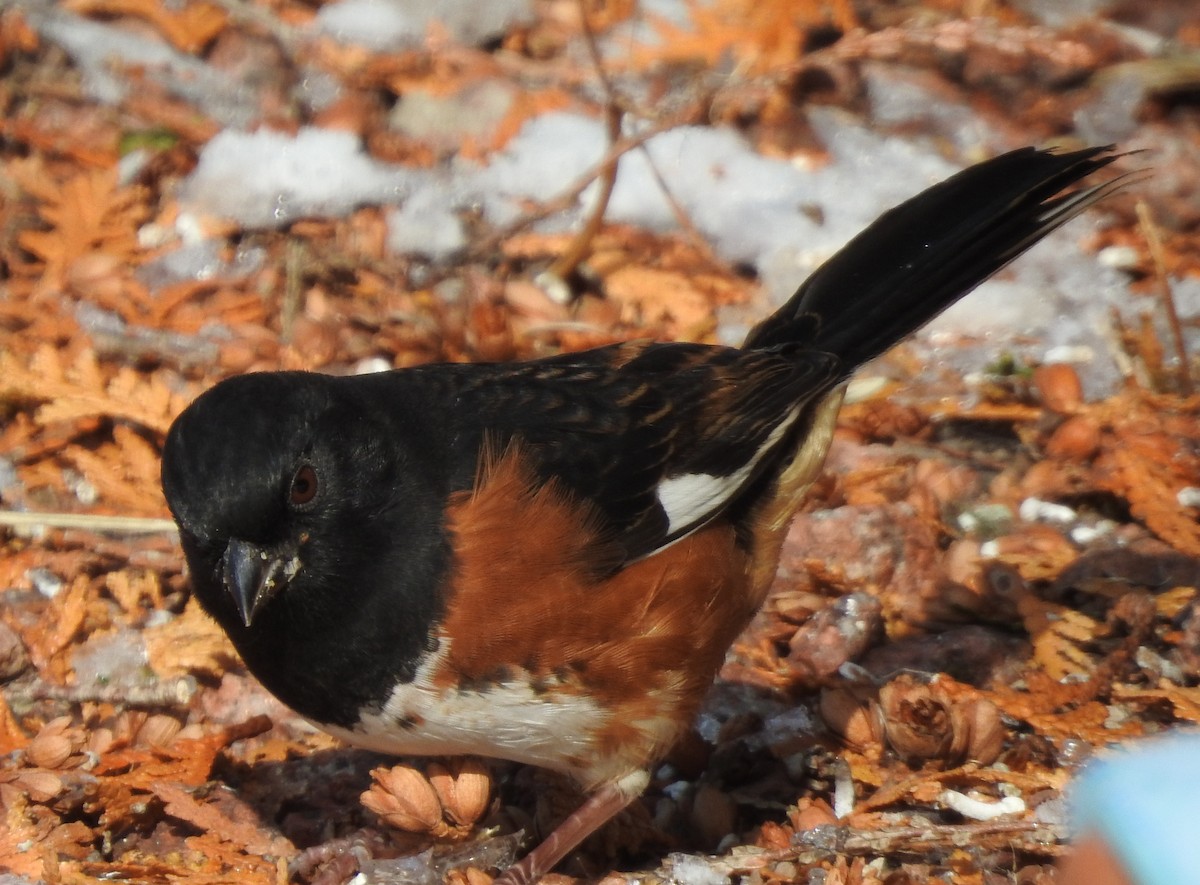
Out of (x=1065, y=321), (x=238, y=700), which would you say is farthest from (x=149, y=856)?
(x=1065, y=321)

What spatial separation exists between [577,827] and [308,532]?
0.80 meters

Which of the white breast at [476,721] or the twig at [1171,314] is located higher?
the twig at [1171,314]

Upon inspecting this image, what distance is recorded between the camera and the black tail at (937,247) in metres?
3.03

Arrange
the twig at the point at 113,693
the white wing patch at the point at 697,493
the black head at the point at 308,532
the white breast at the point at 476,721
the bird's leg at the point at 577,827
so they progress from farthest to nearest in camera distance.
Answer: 1. the twig at the point at 113,693
2. the white wing patch at the point at 697,493
3. the bird's leg at the point at 577,827
4. the white breast at the point at 476,721
5. the black head at the point at 308,532

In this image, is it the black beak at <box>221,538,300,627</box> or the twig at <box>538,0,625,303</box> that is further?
the twig at <box>538,0,625,303</box>

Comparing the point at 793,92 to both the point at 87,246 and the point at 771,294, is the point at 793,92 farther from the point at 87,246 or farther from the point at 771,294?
the point at 87,246

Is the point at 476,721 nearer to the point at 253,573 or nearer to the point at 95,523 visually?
the point at 253,573

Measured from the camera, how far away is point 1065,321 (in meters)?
4.03

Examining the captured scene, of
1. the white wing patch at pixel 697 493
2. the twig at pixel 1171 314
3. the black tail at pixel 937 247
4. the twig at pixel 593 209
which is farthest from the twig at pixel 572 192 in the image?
the twig at pixel 1171 314

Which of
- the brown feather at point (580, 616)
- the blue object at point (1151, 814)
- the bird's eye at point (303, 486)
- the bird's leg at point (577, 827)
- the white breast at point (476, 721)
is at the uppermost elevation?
the blue object at point (1151, 814)

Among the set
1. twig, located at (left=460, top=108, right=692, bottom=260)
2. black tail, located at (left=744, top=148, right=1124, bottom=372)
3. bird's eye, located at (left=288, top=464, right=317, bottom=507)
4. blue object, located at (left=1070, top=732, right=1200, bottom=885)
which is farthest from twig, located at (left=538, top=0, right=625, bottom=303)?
blue object, located at (left=1070, top=732, right=1200, bottom=885)

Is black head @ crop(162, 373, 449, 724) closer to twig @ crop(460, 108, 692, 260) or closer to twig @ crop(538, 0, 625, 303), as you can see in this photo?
twig @ crop(460, 108, 692, 260)

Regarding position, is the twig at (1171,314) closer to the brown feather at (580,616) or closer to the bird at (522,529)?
the bird at (522,529)

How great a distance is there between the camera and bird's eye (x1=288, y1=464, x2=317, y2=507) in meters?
2.29
